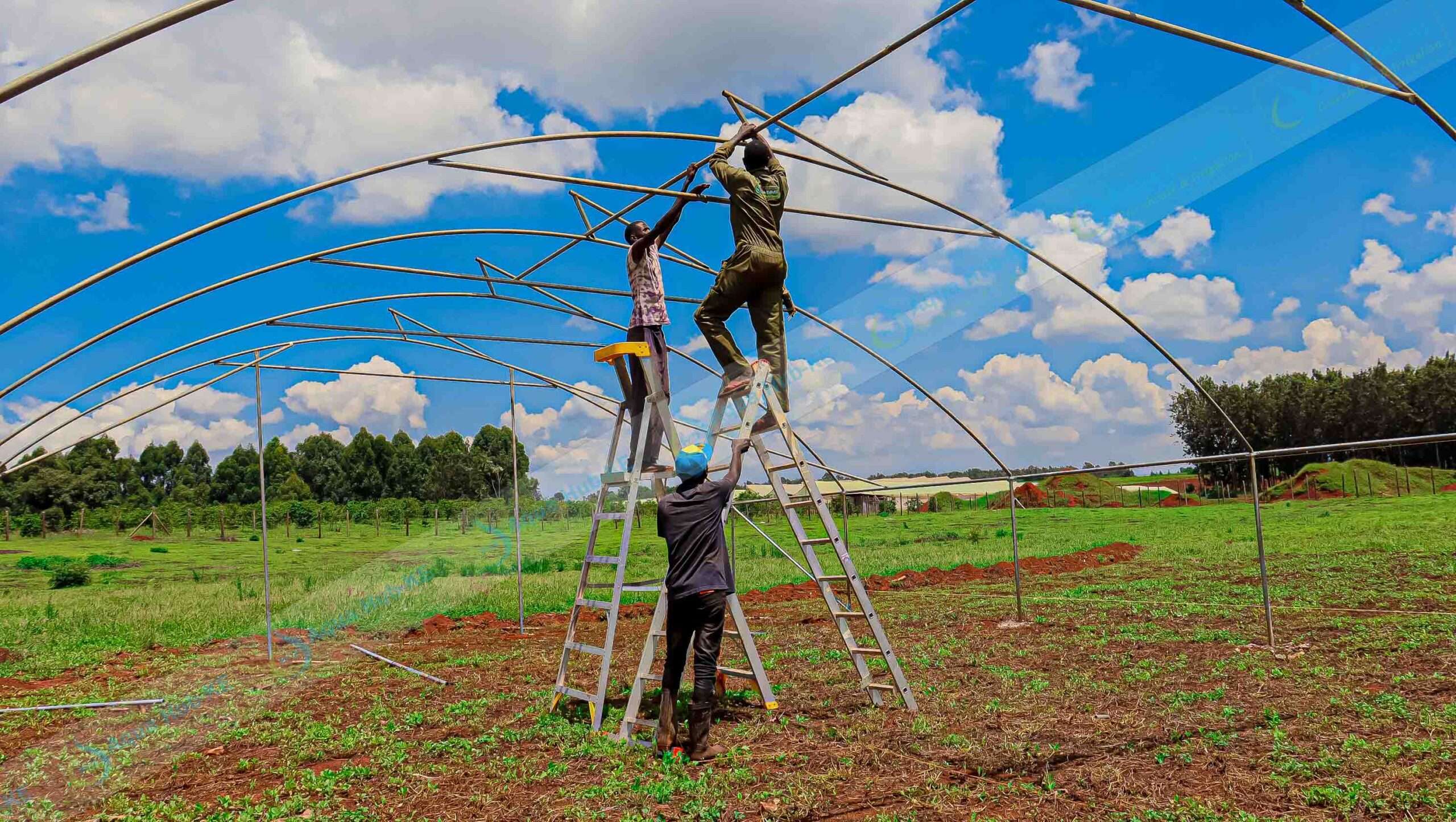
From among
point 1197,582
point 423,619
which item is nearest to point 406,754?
point 423,619

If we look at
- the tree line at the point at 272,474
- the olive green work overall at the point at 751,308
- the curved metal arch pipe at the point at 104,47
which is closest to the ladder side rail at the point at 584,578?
the olive green work overall at the point at 751,308

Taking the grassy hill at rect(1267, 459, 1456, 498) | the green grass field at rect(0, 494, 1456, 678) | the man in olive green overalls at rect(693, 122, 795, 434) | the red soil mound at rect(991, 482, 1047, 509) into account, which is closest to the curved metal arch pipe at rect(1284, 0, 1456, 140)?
the man in olive green overalls at rect(693, 122, 795, 434)

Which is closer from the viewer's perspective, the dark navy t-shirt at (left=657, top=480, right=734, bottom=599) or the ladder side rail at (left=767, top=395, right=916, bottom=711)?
the dark navy t-shirt at (left=657, top=480, right=734, bottom=599)

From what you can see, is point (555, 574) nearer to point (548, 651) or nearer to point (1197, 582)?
point (548, 651)

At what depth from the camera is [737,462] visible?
253 inches

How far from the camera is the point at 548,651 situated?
11406 millimetres

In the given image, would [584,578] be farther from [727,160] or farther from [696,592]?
[727,160]

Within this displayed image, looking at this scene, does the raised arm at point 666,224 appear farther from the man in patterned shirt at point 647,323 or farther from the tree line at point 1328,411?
the tree line at point 1328,411

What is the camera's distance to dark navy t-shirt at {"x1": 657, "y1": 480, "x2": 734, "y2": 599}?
603 cm

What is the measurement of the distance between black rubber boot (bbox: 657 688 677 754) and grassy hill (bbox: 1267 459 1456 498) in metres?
36.8

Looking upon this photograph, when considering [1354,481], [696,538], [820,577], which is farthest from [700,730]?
[1354,481]

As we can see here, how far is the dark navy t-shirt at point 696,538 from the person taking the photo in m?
6.03

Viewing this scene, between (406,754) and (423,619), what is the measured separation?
32.1 feet

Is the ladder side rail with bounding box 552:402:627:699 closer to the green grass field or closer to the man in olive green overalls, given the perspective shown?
the man in olive green overalls
